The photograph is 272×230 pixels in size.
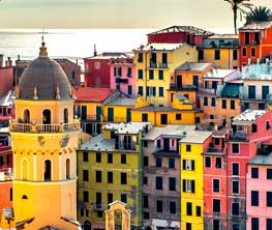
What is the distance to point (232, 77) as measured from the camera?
70250 mm

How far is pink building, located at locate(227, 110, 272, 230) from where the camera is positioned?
62.0m

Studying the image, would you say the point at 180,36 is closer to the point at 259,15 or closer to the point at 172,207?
the point at 259,15

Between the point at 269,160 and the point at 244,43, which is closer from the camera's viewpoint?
the point at 269,160

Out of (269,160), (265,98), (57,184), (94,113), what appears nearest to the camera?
(57,184)

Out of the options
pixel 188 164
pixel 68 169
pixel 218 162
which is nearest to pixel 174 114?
pixel 188 164

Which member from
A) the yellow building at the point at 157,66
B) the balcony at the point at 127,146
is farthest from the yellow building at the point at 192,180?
the yellow building at the point at 157,66

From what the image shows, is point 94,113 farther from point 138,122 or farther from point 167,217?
point 167,217

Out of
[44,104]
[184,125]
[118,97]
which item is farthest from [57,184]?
[118,97]

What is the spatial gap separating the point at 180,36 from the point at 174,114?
8052 millimetres

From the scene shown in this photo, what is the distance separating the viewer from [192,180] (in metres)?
63.4

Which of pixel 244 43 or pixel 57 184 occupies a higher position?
pixel 244 43

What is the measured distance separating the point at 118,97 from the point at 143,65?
81.7 inches

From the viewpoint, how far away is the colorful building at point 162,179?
64.7m

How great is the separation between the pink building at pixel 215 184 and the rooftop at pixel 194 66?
889 cm
